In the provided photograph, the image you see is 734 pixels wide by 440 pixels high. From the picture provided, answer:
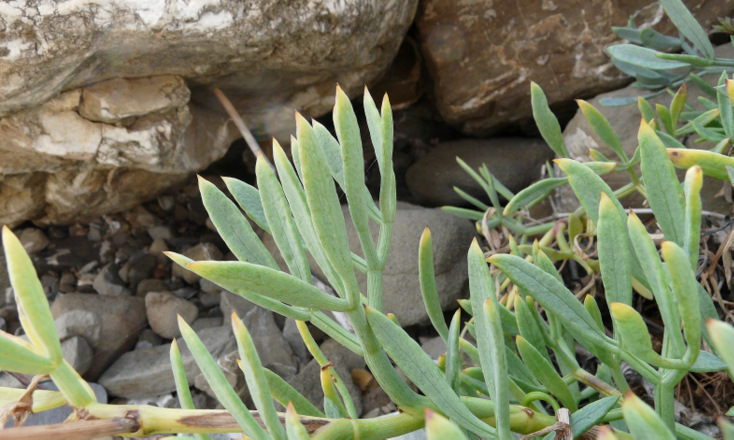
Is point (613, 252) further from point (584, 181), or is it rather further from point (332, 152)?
point (332, 152)

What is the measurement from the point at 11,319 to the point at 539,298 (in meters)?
1.66

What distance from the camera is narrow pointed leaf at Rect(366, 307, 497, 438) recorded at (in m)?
0.45

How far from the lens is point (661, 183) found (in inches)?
18.7

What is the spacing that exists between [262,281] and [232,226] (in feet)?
0.60

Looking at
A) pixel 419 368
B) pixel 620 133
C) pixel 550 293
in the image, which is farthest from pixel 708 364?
pixel 620 133

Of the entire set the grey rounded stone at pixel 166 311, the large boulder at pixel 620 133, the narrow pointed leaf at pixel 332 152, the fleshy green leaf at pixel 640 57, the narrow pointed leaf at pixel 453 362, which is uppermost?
the narrow pointed leaf at pixel 332 152

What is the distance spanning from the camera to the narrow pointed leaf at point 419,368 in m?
0.45

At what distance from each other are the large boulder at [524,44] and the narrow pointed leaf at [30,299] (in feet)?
4.75

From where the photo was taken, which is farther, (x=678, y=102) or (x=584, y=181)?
(x=678, y=102)

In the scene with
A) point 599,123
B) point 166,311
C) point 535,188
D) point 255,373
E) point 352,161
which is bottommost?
point 166,311

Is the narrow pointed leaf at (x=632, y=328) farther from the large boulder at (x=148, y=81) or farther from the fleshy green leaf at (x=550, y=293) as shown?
the large boulder at (x=148, y=81)

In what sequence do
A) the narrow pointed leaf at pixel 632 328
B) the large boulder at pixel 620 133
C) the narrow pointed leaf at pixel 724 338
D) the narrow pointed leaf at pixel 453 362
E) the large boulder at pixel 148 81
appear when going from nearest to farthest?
the narrow pointed leaf at pixel 724 338
the narrow pointed leaf at pixel 632 328
the narrow pointed leaf at pixel 453 362
the large boulder at pixel 148 81
the large boulder at pixel 620 133

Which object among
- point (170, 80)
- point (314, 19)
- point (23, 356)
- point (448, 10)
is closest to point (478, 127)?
point (448, 10)

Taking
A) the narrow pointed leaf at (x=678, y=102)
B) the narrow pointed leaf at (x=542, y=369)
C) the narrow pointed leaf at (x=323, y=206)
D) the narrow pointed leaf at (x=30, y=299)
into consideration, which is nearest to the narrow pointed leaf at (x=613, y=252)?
the narrow pointed leaf at (x=542, y=369)
